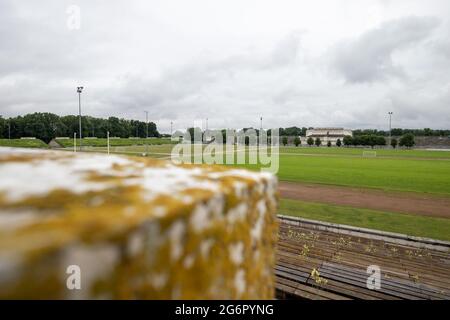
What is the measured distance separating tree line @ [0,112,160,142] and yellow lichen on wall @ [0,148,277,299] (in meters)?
113

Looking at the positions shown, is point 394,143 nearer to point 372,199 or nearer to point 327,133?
point 327,133

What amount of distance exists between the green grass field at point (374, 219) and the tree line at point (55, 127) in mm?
103927

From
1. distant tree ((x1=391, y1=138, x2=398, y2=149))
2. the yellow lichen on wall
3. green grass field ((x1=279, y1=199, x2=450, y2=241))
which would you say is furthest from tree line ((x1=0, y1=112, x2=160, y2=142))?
the yellow lichen on wall

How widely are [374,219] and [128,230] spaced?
15.9 meters

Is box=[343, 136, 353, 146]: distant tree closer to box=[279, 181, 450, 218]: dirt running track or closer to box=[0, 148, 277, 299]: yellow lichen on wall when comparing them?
box=[279, 181, 450, 218]: dirt running track

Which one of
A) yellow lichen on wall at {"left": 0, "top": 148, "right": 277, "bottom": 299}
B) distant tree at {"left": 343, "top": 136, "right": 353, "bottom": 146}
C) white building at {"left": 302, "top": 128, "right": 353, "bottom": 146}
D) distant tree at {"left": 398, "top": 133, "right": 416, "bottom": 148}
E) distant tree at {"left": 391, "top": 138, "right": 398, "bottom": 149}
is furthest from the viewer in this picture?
white building at {"left": 302, "top": 128, "right": 353, "bottom": 146}

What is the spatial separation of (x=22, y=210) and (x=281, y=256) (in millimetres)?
8023

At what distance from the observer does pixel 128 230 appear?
1.93ft

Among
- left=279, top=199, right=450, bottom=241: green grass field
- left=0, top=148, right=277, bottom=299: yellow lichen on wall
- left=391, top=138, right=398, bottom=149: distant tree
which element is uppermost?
left=391, top=138, right=398, bottom=149: distant tree

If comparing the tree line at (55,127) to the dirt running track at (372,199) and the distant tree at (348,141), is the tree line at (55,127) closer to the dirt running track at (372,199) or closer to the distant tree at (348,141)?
the distant tree at (348,141)

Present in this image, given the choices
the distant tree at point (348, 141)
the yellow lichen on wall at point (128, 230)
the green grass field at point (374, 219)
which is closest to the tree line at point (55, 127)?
the distant tree at point (348, 141)

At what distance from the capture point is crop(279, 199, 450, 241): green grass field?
1270cm

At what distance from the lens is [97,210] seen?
63 centimetres
